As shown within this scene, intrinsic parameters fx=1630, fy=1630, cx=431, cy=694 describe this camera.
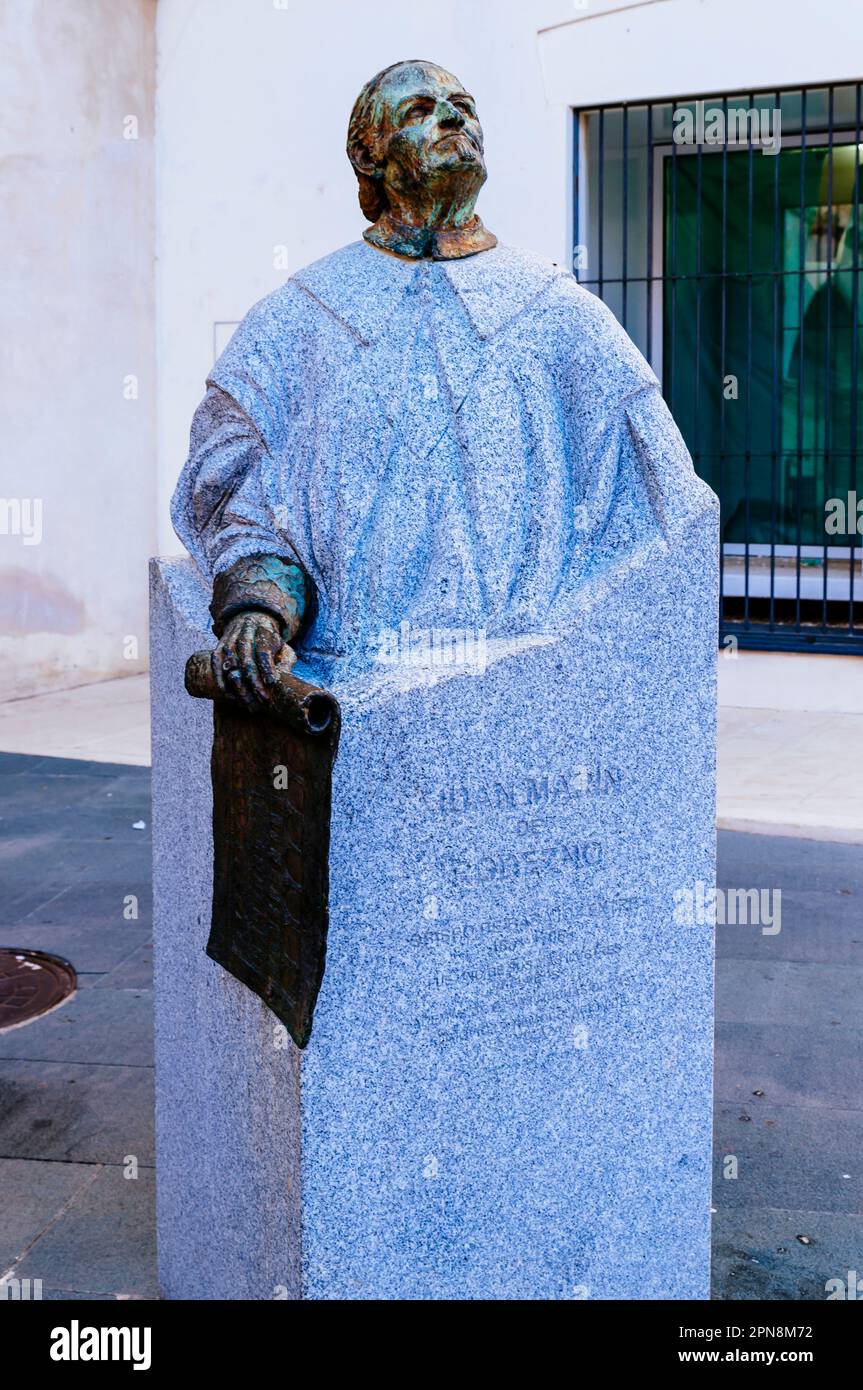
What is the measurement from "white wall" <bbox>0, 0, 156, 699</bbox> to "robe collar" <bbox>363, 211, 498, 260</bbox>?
746cm

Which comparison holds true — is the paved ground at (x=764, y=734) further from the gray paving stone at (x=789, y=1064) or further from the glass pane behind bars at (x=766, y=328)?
the gray paving stone at (x=789, y=1064)

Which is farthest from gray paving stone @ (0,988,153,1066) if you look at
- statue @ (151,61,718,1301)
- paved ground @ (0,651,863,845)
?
paved ground @ (0,651,863,845)

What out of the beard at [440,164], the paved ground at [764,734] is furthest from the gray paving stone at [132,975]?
the beard at [440,164]

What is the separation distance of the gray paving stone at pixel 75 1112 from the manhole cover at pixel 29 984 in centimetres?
38

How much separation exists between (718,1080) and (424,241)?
246 cm

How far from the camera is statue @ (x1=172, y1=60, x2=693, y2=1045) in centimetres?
277

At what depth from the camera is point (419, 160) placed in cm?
280

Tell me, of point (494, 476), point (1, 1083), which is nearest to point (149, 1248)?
point (1, 1083)

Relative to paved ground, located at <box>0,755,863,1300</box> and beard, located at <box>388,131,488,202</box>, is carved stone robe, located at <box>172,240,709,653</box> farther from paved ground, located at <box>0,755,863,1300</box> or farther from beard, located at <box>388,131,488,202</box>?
paved ground, located at <box>0,755,863,1300</box>

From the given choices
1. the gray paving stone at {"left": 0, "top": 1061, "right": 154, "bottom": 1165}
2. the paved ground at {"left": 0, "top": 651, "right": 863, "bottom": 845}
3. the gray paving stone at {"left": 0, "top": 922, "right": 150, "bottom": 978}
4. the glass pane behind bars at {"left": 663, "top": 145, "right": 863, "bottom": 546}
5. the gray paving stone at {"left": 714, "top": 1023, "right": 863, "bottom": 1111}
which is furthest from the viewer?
the glass pane behind bars at {"left": 663, "top": 145, "right": 863, "bottom": 546}

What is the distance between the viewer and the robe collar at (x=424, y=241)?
2.91 m

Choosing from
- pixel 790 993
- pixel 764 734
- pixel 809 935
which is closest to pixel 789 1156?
pixel 790 993

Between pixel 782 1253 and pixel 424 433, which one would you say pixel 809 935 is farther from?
pixel 424 433

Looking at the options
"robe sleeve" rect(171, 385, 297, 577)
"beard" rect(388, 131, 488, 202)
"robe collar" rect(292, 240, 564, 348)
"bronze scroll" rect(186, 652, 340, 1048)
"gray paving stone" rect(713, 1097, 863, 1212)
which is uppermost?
"beard" rect(388, 131, 488, 202)
